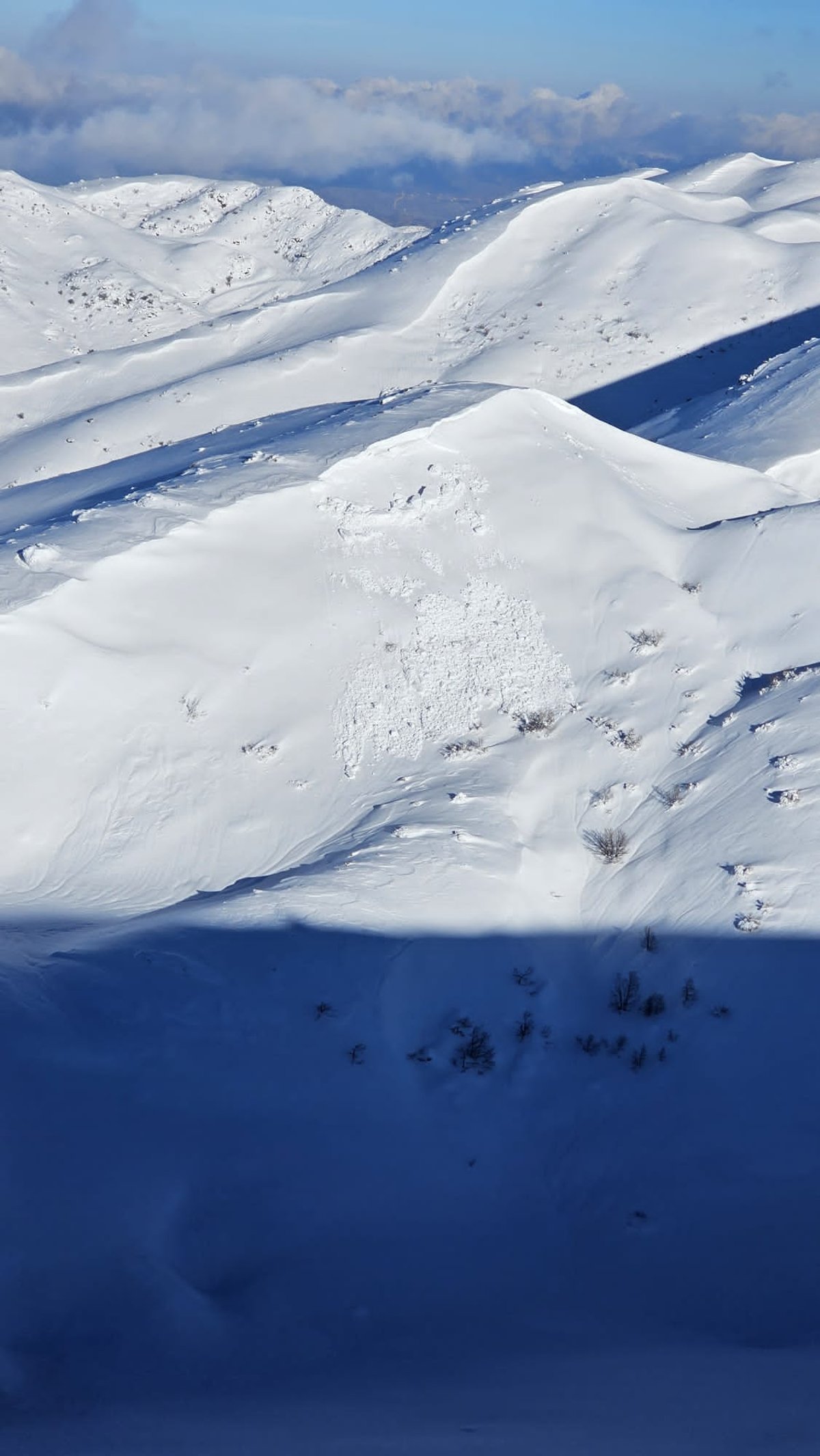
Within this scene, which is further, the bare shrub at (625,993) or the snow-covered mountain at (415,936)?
the bare shrub at (625,993)

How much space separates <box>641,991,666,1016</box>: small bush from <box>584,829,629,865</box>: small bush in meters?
1.70

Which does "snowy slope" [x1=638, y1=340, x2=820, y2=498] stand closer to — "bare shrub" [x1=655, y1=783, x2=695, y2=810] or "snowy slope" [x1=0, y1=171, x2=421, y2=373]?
"bare shrub" [x1=655, y1=783, x2=695, y2=810]

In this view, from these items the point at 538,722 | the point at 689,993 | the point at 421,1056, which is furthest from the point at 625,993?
the point at 538,722

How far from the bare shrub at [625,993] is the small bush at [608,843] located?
138 centimetres

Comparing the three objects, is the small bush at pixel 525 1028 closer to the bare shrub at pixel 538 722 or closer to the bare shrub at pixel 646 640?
the bare shrub at pixel 538 722

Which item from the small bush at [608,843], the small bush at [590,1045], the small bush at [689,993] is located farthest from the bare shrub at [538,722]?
the small bush at [590,1045]

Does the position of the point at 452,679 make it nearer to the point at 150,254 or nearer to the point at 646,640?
the point at 646,640

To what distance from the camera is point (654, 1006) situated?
25.2 ft

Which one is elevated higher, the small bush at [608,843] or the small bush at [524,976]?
the small bush at [608,843]

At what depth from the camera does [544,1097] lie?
7215mm

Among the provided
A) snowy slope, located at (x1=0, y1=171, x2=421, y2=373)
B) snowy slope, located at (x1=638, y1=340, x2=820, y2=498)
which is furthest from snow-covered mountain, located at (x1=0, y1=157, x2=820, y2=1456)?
snowy slope, located at (x1=0, y1=171, x2=421, y2=373)

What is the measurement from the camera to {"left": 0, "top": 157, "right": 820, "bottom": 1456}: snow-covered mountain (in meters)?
5.38

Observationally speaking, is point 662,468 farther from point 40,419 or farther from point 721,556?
point 40,419

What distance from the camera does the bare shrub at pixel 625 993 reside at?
306 inches
